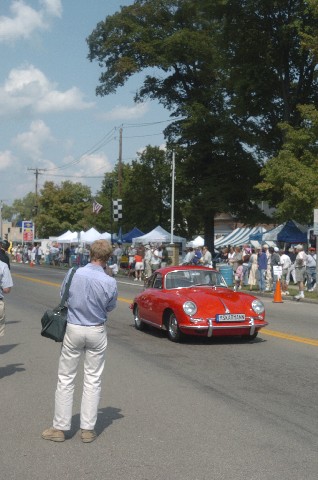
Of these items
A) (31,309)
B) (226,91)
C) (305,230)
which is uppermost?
(226,91)

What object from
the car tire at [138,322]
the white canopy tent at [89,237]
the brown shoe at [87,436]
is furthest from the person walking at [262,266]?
the white canopy tent at [89,237]

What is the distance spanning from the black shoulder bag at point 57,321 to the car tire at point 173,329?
6071 millimetres

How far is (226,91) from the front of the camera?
4297cm

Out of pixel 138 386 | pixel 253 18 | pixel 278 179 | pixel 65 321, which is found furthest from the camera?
pixel 253 18

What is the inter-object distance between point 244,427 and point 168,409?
3.24 feet

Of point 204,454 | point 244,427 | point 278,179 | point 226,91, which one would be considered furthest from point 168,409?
point 226,91

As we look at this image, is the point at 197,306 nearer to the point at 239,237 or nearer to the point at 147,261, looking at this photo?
the point at 147,261

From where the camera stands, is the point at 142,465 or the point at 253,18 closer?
the point at 142,465

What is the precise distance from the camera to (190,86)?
45.4 metres

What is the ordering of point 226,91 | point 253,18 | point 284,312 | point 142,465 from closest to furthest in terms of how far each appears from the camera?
1. point 142,465
2. point 284,312
3. point 253,18
4. point 226,91

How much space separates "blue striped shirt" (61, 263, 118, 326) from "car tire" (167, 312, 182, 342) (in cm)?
614

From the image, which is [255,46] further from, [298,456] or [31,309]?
[298,456]

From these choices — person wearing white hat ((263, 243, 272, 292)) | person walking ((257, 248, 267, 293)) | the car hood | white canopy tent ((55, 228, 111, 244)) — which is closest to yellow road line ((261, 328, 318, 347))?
the car hood

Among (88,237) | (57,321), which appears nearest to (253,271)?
(57,321)
